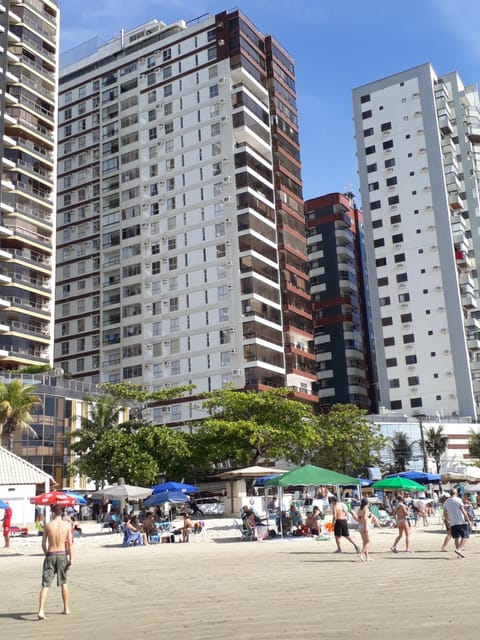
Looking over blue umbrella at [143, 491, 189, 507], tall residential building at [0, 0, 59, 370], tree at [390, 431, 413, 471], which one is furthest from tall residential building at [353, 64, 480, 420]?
blue umbrella at [143, 491, 189, 507]

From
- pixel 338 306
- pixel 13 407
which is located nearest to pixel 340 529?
pixel 13 407

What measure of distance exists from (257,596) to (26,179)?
224 feet

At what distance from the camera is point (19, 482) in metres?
41.2

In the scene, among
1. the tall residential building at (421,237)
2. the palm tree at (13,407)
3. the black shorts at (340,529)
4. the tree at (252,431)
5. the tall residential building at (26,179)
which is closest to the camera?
the black shorts at (340,529)

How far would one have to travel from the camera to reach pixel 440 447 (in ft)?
259

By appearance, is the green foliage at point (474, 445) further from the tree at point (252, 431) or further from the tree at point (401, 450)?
the tree at point (252, 431)

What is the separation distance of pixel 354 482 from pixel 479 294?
75507 millimetres

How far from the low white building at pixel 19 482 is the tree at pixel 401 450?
44595mm

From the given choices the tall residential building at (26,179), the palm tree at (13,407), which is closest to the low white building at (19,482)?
the palm tree at (13,407)

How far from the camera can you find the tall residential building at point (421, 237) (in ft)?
295

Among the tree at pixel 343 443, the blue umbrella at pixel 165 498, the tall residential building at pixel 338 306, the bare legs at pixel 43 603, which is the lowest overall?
the bare legs at pixel 43 603

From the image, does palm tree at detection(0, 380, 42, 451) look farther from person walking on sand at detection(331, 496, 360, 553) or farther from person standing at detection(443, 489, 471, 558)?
person standing at detection(443, 489, 471, 558)

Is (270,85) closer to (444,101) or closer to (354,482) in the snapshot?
(444,101)

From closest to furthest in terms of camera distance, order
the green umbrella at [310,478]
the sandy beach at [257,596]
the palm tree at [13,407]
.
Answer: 1. the sandy beach at [257,596]
2. the green umbrella at [310,478]
3. the palm tree at [13,407]
